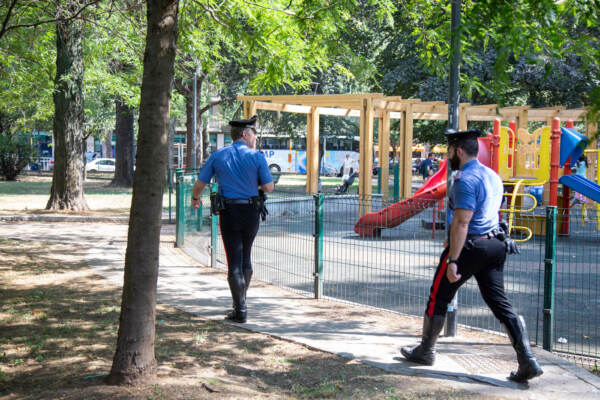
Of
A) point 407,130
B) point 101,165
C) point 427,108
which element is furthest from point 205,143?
point 407,130

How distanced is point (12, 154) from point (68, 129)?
2138 centimetres

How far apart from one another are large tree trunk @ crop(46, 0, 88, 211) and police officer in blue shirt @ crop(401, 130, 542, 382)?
13.9 meters

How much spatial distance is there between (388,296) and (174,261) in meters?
3.67

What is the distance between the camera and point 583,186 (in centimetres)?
1311

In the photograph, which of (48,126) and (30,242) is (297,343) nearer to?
(30,242)

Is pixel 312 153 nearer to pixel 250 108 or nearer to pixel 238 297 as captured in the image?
pixel 250 108

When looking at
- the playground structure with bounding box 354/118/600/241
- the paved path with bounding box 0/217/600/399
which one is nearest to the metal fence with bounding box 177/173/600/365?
the paved path with bounding box 0/217/600/399

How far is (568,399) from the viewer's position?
413cm

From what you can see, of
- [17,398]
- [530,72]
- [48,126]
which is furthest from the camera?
[48,126]

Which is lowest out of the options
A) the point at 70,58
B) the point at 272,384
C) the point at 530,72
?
the point at 272,384

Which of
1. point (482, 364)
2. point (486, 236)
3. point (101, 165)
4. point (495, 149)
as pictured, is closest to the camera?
point (486, 236)

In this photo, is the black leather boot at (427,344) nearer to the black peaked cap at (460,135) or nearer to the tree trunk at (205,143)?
the black peaked cap at (460,135)

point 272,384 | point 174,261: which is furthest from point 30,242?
point 272,384

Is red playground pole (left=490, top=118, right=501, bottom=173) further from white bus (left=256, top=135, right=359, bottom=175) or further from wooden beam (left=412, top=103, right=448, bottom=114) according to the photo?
white bus (left=256, top=135, right=359, bottom=175)
